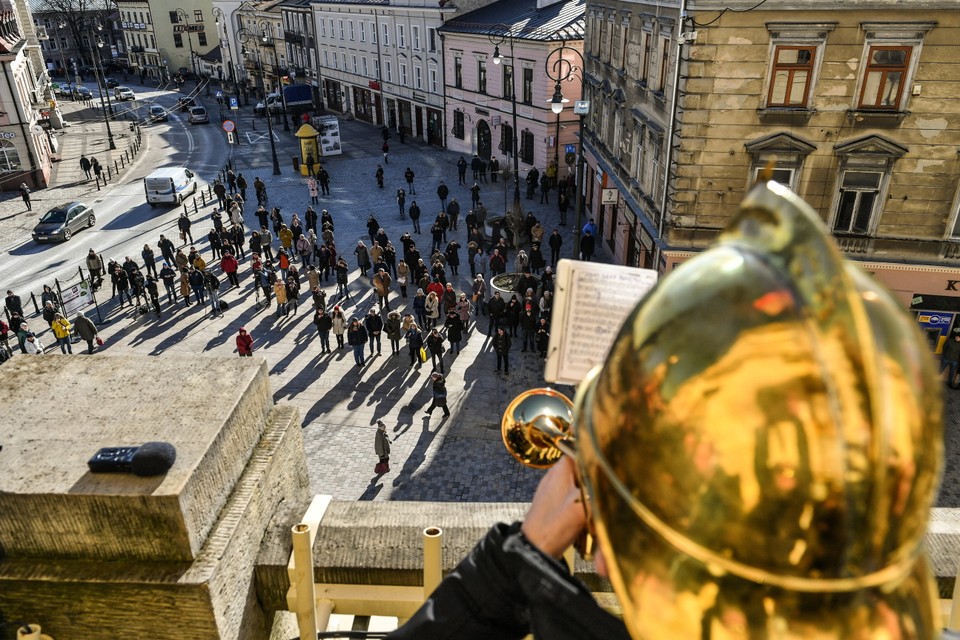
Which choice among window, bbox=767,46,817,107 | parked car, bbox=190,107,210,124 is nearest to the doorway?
window, bbox=767,46,817,107

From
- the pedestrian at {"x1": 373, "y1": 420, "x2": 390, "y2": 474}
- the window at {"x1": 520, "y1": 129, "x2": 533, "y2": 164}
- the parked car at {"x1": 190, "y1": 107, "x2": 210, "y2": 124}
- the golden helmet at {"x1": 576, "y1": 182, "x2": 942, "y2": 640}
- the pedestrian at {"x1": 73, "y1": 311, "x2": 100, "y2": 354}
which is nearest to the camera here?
the golden helmet at {"x1": 576, "y1": 182, "x2": 942, "y2": 640}

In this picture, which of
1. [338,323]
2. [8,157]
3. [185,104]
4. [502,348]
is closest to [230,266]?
[338,323]

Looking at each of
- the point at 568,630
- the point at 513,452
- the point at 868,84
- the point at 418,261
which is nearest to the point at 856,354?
the point at 568,630

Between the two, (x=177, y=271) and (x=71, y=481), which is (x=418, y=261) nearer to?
(x=177, y=271)

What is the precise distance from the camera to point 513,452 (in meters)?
2.16

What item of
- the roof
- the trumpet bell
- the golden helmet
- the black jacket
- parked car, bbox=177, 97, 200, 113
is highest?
the golden helmet

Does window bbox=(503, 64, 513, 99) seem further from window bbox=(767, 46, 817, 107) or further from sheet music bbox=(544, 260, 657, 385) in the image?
sheet music bbox=(544, 260, 657, 385)

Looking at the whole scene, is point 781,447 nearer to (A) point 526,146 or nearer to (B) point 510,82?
(B) point 510,82

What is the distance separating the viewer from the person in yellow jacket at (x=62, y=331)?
55.7 ft

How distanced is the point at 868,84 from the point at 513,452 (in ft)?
51.3

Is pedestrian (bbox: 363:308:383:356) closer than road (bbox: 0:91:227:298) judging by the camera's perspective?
Yes

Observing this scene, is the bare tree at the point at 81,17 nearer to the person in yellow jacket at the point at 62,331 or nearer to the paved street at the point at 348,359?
the paved street at the point at 348,359

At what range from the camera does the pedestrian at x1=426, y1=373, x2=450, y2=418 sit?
14.3 m

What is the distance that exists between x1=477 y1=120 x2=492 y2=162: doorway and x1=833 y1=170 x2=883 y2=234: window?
971 inches
